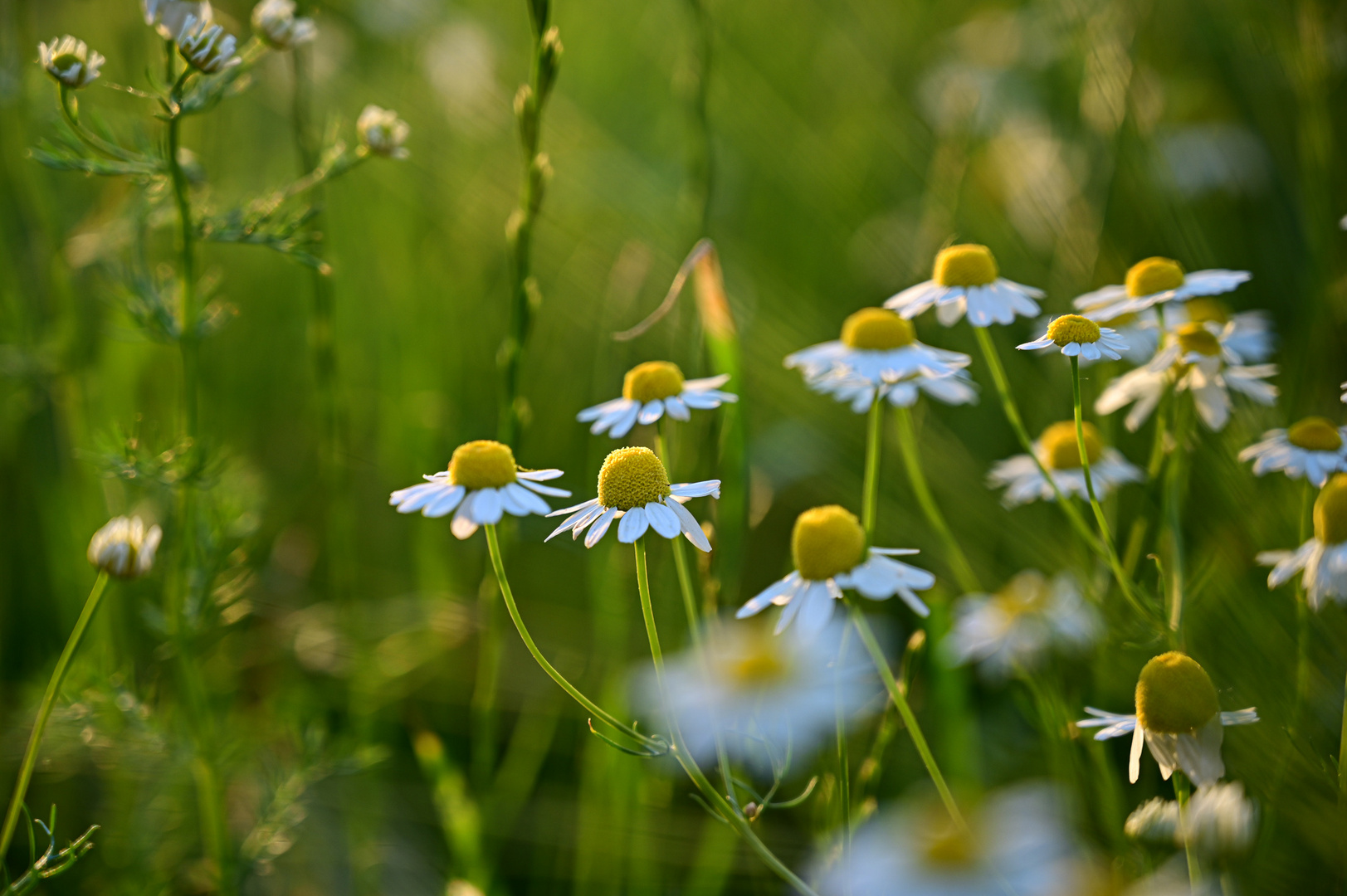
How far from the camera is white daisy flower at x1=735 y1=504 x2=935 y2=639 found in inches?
22.8

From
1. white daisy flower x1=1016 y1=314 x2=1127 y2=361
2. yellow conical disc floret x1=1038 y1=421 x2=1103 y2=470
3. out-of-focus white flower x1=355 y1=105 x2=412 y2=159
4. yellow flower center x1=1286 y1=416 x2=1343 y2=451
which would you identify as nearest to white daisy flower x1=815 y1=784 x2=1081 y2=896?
white daisy flower x1=1016 y1=314 x2=1127 y2=361

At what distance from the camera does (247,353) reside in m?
1.54

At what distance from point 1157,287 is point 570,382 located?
3.30 feet

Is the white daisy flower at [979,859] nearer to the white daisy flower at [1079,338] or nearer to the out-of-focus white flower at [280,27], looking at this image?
the white daisy flower at [1079,338]

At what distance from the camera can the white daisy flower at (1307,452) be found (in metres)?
0.64

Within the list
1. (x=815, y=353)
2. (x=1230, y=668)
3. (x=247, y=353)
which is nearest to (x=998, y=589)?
(x=1230, y=668)

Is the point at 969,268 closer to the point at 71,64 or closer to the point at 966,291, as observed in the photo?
the point at 966,291

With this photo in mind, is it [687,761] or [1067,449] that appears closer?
[687,761]

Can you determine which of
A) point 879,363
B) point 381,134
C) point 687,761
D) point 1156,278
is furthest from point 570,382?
point 687,761

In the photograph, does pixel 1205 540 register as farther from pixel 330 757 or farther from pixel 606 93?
pixel 606 93

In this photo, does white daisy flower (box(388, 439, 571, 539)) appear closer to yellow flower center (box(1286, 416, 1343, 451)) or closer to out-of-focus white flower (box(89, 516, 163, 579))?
out-of-focus white flower (box(89, 516, 163, 579))

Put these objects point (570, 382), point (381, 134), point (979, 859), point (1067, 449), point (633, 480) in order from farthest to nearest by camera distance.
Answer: point (570, 382), point (1067, 449), point (381, 134), point (633, 480), point (979, 859)

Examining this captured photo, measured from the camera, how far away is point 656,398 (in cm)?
72

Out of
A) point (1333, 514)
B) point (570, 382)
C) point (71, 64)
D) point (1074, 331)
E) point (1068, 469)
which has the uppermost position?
point (71, 64)
